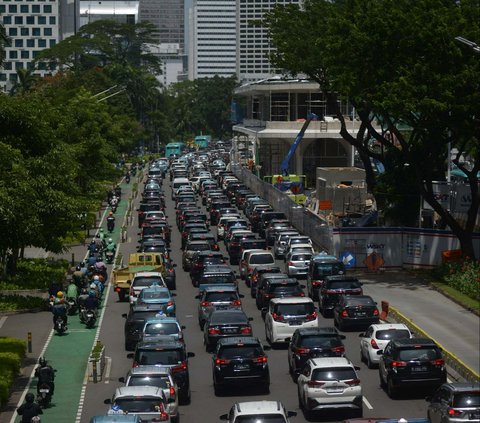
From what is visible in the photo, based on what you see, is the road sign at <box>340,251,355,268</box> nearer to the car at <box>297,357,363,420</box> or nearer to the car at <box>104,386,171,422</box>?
the car at <box>297,357,363,420</box>

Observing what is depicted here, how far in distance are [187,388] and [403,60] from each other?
2652cm

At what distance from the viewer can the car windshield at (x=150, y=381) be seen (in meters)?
28.2

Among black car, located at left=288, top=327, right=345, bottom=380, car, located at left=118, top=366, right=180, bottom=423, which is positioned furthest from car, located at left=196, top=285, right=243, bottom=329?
car, located at left=118, top=366, right=180, bottom=423

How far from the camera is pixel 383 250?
5562 cm

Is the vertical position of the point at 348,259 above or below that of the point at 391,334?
below

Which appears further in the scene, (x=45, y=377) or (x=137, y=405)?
(x=45, y=377)

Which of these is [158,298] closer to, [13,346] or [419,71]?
[13,346]

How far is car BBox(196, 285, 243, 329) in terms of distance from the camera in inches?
1623

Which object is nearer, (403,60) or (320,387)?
(320,387)

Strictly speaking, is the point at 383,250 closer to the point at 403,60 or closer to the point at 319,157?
the point at 403,60

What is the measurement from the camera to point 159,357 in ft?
102

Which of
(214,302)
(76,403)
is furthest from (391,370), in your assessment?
(214,302)

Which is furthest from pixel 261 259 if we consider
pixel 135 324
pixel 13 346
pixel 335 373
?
pixel 335 373

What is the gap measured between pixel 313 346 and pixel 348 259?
2183 cm
